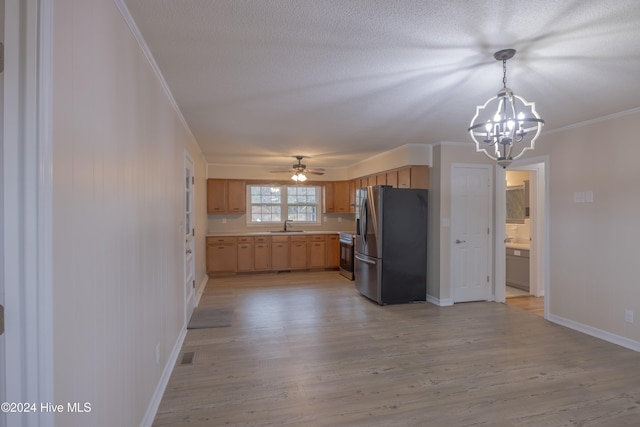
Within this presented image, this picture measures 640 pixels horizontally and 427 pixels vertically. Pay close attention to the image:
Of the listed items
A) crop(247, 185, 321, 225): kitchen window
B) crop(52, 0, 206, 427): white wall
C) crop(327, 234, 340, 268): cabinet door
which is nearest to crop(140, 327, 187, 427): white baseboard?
crop(52, 0, 206, 427): white wall

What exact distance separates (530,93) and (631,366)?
267 centimetres

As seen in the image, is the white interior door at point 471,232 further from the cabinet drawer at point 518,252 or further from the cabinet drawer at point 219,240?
the cabinet drawer at point 219,240

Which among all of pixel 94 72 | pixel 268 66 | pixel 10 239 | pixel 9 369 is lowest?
pixel 9 369

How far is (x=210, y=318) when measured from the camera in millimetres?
4203

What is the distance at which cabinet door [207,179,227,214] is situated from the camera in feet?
23.5

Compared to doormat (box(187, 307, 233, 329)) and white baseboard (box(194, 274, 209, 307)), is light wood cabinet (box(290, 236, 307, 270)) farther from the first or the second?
doormat (box(187, 307, 233, 329))

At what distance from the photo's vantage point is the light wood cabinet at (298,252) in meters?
7.32

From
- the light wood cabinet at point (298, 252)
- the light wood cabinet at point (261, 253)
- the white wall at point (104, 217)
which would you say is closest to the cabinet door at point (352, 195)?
the light wood cabinet at point (298, 252)

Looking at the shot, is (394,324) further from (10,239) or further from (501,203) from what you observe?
(10,239)

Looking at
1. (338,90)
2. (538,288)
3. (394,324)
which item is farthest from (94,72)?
(538,288)

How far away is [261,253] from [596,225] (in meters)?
5.66

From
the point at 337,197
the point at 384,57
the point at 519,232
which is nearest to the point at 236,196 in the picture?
the point at 337,197

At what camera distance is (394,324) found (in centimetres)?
407

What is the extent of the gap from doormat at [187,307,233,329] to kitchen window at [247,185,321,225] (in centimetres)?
339
